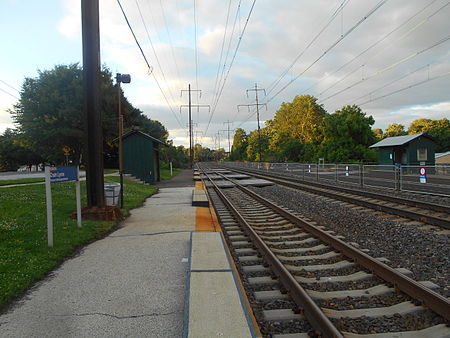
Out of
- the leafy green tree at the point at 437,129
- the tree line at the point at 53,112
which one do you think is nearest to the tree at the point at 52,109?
the tree line at the point at 53,112

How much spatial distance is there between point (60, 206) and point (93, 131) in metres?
2.73

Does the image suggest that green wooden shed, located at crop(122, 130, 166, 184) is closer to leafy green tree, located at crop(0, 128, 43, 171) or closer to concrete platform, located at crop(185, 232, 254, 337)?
concrete platform, located at crop(185, 232, 254, 337)

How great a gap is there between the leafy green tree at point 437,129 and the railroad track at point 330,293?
5359cm

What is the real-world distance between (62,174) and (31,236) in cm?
144

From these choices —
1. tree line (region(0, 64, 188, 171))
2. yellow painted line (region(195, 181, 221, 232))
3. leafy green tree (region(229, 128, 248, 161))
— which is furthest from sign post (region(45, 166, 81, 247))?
leafy green tree (region(229, 128, 248, 161))

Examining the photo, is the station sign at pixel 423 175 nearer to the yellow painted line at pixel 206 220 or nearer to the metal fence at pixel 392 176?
the metal fence at pixel 392 176

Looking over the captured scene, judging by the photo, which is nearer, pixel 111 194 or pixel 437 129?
pixel 111 194

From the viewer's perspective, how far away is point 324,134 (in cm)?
5522

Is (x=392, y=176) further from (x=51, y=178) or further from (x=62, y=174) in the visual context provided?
(x=51, y=178)

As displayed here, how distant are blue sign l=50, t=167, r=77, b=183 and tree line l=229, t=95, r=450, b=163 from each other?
113 ft

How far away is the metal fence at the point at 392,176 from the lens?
1361 centimetres

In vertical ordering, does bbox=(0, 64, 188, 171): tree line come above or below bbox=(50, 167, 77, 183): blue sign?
above

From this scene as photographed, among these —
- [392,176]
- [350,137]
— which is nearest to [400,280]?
[392,176]

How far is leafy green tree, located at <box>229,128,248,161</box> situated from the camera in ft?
385
